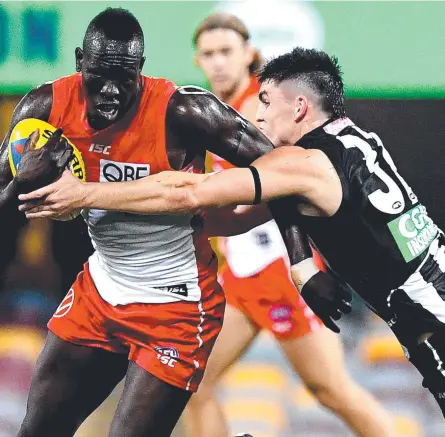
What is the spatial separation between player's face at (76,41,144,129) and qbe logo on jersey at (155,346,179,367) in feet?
2.25

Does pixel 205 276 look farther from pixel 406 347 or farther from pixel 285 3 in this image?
pixel 285 3

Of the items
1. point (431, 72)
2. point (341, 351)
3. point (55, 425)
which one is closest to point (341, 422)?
point (341, 351)

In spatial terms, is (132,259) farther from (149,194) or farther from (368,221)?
(368,221)

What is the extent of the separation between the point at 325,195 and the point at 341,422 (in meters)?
1.08

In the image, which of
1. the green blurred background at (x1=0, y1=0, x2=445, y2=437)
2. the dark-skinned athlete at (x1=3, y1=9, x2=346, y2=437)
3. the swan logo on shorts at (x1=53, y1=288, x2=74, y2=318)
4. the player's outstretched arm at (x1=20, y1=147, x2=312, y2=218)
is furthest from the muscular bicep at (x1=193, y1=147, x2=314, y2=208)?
the green blurred background at (x1=0, y1=0, x2=445, y2=437)

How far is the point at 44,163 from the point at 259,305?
1046mm

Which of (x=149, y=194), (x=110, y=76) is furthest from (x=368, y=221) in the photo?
(x=110, y=76)

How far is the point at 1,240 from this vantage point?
2922 millimetres

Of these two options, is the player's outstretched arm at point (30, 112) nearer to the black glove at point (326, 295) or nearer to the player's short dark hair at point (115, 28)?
the player's short dark hair at point (115, 28)

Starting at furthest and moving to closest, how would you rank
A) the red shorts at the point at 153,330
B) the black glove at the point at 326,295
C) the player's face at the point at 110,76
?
the black glove at the point at 326,295
the red shorts at the point at 153,330
the player's face at the point at 110,76

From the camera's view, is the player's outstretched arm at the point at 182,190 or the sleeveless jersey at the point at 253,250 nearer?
the player's outstretched arm at the point at 182,190

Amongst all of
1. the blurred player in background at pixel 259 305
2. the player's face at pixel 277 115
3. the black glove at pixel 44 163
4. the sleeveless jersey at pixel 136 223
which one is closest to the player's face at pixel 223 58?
the blurred player in background at pixel 259 305

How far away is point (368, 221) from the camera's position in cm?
218

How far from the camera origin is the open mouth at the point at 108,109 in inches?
87.9
